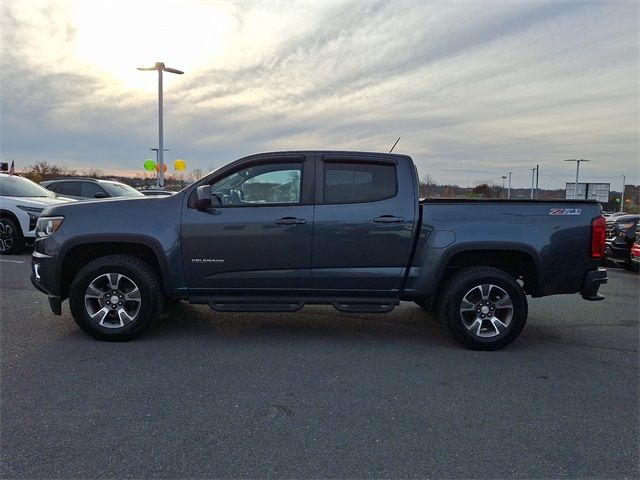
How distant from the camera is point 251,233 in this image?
15.2ft

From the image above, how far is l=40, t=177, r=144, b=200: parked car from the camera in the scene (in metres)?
12.9

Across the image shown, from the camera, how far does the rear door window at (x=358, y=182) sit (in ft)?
15.6

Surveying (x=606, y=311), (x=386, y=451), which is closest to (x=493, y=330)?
(x=386, y=451)

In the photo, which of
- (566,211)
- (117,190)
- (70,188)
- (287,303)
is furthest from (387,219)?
(70,188)

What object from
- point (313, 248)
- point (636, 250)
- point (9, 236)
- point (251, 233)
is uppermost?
point (251, 233)

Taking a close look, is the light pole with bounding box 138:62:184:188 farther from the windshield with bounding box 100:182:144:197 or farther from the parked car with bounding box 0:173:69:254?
the parked car with bounding box 0:173:69:254

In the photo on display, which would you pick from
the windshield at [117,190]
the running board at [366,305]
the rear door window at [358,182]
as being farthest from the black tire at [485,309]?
the windshield at [117,190]

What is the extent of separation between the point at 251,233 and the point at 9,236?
800 cm

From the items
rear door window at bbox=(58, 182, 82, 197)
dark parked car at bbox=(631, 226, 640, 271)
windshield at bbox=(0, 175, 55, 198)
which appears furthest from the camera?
rear door window at bbox=(58, 182, 82, 197)

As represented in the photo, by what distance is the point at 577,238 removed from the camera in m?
4.68

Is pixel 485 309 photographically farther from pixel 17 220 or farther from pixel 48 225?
pixel 17 220

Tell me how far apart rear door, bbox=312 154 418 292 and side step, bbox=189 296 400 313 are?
13 centimetres

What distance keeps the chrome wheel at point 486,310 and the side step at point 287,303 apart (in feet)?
2.33

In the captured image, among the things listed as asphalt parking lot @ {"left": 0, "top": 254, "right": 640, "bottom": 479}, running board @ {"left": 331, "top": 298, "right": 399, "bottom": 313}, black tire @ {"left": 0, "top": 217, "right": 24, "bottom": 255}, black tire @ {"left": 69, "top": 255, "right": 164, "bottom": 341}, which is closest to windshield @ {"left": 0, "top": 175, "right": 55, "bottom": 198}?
black tire @ {"left": 0, "top": 217, "right": 24, "bottom": 255}
